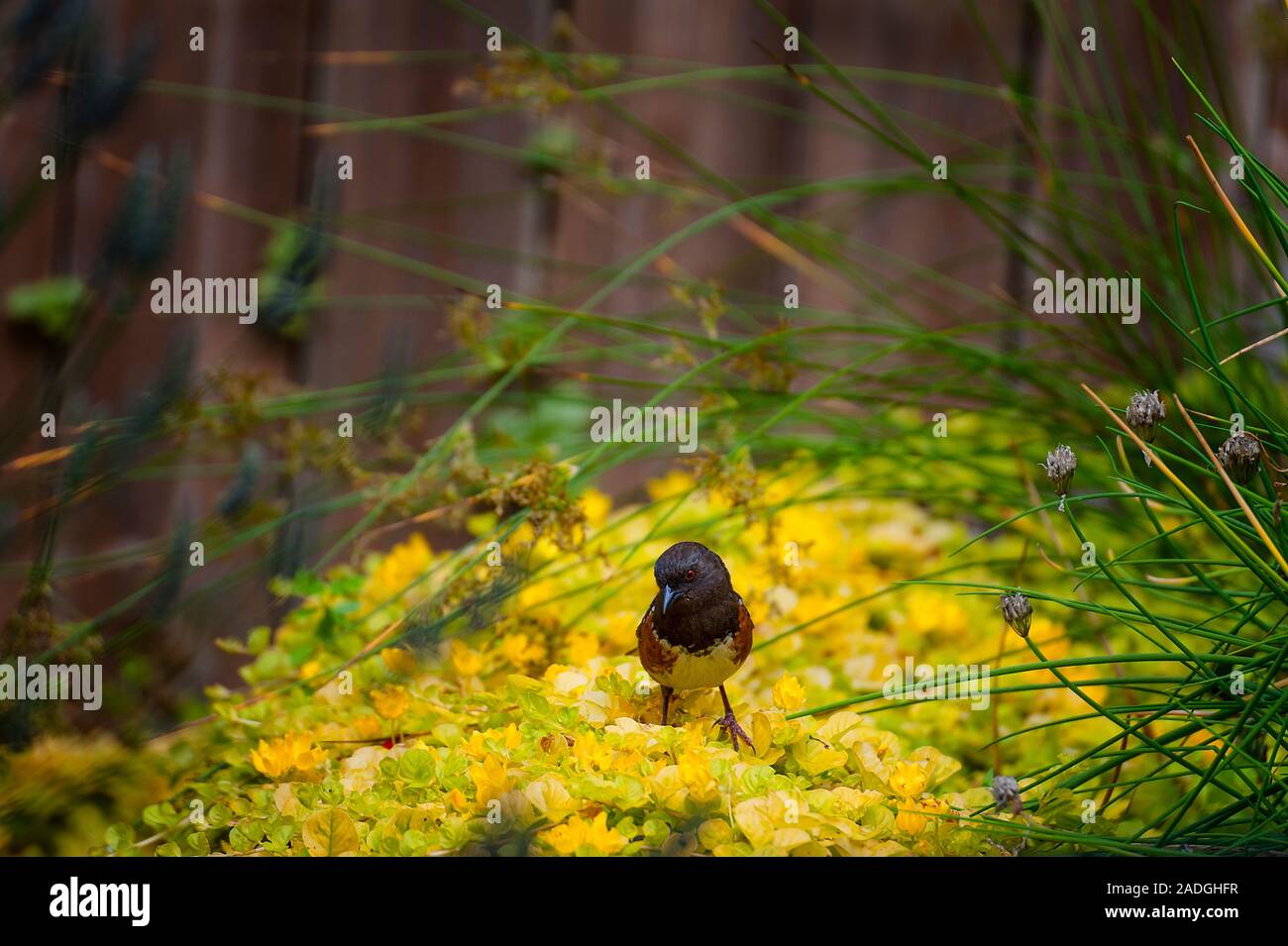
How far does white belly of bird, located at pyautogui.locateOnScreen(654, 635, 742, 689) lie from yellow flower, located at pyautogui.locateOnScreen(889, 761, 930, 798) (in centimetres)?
14

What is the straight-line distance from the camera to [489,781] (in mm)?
742

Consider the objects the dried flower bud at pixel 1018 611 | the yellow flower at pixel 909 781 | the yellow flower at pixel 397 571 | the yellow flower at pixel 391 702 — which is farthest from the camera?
the yellow flower at pixel 397 571

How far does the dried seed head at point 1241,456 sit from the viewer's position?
0.68 meters

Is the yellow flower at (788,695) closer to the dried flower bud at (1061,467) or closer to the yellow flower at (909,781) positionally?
the yellow flower at (909,781)

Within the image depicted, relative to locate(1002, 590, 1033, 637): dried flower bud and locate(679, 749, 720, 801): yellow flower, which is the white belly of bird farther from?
locate(1002, 590, 1033, 637): dried flower bud

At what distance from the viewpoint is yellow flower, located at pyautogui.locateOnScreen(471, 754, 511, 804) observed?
738 mm

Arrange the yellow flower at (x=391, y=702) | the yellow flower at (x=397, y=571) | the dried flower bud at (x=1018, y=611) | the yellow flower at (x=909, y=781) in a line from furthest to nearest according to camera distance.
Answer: the yellow flower at (x=397, y=571), the yellow flower at (x=391, y=702), the yellow flower at (x=909, y=781), the dried flower bud at (x=1018, y=611)

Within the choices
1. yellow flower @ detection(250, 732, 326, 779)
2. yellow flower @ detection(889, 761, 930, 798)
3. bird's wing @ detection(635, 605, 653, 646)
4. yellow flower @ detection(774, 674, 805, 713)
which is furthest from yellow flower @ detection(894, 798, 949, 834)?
yellow flower @ detection(250, 732, 326, 779)

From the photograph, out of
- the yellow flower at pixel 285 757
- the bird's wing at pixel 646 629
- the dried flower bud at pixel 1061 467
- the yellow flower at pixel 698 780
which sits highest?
the dried flower bud at pixel 1061 467

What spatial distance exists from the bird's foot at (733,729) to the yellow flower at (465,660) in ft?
0.79

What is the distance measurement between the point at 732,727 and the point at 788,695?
0.05 m

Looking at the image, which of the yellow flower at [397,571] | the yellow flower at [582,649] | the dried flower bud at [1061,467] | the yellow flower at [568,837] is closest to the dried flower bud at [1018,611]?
the dried flower bud at [1061,467]
